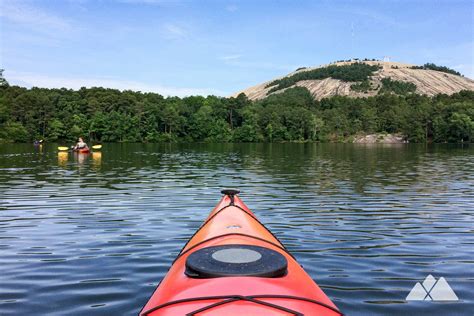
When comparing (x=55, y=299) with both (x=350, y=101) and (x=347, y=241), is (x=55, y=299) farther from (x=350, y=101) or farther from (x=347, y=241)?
(x=350, y=101)

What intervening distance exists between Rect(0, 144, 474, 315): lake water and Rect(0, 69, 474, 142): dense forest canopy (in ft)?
299

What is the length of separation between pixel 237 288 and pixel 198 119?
12048cm

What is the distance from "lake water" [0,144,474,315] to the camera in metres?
7.26

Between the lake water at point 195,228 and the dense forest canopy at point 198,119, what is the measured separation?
91210 millimetres

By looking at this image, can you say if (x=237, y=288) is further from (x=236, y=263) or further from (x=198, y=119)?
(x=198, y=119)

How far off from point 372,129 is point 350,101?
19.9 m

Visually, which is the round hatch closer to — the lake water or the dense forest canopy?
the lake water

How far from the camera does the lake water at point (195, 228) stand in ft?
23.8

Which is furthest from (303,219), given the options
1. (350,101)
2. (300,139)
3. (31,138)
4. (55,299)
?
(350,101)

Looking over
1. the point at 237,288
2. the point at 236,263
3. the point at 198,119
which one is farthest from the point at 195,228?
the point at 198,119

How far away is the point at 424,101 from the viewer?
15400 cm

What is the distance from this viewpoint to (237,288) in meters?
4.40

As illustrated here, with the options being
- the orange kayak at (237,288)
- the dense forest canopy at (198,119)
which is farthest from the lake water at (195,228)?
the dense forest canopy at (198,119)

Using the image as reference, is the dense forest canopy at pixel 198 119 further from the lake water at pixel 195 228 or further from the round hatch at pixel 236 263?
the round hatch at pixel 236 263
